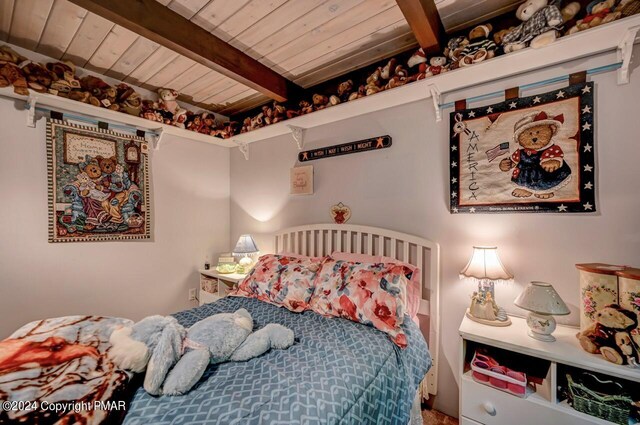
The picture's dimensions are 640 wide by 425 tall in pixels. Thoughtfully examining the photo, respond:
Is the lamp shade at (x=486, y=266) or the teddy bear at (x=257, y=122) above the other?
the teddy bear at (x=257, y=122)

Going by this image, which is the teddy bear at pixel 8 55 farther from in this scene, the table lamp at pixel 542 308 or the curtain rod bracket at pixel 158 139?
the table lamp at pixel 542 308

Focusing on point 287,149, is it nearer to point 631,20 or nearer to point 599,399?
point 631,20

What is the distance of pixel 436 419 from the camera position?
1772mm

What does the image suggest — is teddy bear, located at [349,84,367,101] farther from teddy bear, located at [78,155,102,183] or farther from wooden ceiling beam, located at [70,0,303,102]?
teddy bear, located at [78,155,102,183]

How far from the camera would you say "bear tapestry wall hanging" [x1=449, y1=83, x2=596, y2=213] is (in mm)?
1438

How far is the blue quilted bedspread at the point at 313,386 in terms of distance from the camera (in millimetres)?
895

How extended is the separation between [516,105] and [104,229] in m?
3.22

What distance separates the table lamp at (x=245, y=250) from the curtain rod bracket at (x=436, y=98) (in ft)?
6.56

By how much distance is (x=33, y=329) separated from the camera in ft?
3.94

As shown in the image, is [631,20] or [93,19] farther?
[93,19]

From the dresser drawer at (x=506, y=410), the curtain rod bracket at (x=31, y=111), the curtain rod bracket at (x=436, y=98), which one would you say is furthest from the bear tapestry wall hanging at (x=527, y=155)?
the curtain rod bracket at (x=31, y=111)

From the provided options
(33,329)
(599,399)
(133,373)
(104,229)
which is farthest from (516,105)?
(104,229)

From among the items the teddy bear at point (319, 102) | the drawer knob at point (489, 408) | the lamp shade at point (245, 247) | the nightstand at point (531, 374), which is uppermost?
the teddy bear at point (319, 102)

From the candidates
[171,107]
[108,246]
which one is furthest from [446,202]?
[108,246]
